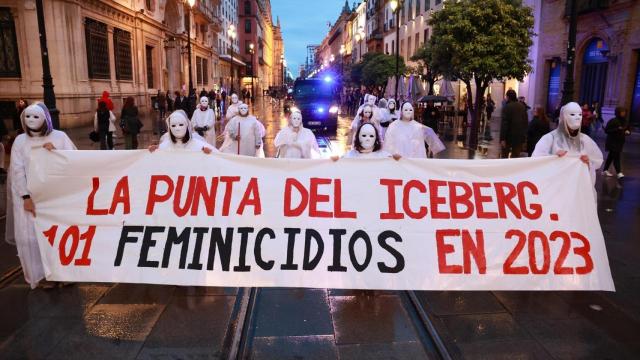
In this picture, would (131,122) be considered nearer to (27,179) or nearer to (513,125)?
(27,179)

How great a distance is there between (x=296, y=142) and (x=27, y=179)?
3.59 m

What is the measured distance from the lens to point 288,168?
4.67 metres

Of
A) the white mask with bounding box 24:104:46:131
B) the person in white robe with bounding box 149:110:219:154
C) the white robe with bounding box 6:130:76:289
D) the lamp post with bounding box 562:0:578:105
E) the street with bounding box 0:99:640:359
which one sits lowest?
the street with bounding box 0:99:640:359

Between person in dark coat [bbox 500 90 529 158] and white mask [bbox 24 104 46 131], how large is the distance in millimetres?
9086

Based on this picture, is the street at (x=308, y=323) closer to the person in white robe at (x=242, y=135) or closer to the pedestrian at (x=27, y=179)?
the pedestrian at (x=27, y=179)

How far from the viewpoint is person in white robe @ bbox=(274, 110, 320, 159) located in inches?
287

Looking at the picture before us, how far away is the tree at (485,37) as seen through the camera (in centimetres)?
1591

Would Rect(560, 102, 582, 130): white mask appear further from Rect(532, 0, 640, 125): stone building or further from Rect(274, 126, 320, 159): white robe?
Rect(532, 0, 640, 125): stone building

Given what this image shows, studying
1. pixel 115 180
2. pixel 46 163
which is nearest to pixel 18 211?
pixel 46 163

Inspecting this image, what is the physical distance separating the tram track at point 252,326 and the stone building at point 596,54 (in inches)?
793

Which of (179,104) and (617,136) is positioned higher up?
(179,104)

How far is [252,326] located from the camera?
4328 millimetres

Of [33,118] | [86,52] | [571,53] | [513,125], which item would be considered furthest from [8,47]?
[571,53]

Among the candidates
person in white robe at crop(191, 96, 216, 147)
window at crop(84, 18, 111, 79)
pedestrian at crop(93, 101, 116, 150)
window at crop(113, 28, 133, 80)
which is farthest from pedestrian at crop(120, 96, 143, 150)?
window at crop(113, 28, 133, 80)
